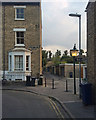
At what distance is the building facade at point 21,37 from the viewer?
72.3 feet

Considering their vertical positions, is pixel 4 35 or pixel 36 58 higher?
pixel 4 35

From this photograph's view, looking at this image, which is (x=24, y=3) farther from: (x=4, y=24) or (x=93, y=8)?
(x=93, y=8)

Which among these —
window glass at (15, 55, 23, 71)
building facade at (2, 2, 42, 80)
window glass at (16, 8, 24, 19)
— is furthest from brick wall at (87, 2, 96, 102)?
window glass at (16, 8, 24, 19)

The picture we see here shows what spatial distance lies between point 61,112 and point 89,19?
548 centimetres

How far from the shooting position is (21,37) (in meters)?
22.6

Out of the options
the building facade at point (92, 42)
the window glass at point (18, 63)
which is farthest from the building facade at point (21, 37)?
the building facade at point (92, 42)

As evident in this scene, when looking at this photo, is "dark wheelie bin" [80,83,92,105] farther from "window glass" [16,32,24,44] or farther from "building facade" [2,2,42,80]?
"window glass" [16,32,24,44]

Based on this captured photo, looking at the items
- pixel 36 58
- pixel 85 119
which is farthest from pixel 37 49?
pixel 85 119

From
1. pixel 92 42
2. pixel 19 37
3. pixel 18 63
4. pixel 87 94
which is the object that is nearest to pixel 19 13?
pixel 19 37

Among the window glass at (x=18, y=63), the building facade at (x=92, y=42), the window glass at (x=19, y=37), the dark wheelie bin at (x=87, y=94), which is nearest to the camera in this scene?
the dark wheelie bin at (x=87, y=94)

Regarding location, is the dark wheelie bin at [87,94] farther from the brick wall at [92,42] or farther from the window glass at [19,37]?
the window glass at [19,37]

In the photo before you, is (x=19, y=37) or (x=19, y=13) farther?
(x=19, y=13)

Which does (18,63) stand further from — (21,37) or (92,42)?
(92,42)

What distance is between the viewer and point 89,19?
10414 millimetres
